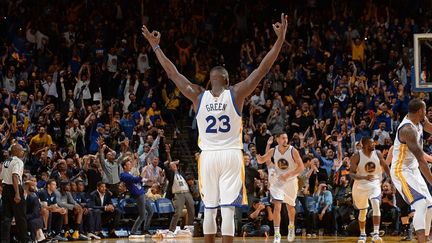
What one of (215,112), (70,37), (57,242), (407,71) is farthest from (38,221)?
(407,71)

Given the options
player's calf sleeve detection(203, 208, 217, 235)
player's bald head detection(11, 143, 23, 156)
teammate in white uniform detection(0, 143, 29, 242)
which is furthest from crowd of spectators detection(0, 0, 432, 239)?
player's calf sleeve detection(203, 208, 217, 235)

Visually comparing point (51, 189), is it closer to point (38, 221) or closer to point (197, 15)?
point (38, 221)

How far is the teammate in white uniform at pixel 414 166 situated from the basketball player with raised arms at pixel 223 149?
253 cm

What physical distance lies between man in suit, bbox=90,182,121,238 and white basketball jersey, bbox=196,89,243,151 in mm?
9961

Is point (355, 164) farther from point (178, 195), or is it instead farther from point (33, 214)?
point (33, 214)

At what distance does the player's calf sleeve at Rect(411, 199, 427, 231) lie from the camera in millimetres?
11023

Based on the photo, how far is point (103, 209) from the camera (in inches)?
763

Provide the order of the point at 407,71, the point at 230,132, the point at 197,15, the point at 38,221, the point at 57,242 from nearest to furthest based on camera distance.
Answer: the point at 230,132 → the point at 38,221 → the point at 57,242 → the point at 407,71 → the point at 197,15

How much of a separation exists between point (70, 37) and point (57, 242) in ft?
30.6

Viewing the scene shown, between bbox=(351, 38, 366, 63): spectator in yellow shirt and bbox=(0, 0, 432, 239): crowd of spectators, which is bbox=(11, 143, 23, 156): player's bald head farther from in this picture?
bbox=(351, 38, 366, 63): spectator in yellow shirt

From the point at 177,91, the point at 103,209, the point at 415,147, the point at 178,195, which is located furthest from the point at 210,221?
the point at 177,91

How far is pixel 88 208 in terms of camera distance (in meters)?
19.1

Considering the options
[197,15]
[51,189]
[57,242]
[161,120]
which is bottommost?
[57,242]

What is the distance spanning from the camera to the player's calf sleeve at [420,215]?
434 inches
